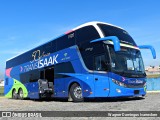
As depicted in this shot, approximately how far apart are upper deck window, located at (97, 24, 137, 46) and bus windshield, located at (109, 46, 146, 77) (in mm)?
548

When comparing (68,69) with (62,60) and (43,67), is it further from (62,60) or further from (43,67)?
(43,67)

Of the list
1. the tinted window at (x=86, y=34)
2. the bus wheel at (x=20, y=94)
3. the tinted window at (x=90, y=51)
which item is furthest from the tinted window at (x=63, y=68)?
the bus wheel at (x=20, y=94)

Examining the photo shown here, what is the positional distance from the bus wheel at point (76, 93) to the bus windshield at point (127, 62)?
2571mm

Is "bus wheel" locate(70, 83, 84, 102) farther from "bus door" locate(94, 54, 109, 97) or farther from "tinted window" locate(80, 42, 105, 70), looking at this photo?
"tinted window" locate(80, 42, 105, 70)

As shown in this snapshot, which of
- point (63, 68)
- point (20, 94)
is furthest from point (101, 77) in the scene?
point (20, 94)

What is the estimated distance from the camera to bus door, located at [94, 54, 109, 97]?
1390 cm

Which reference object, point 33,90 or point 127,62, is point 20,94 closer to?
point 33,90

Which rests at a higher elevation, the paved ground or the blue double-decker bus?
the blue double-decker bus

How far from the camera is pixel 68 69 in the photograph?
16.5 meters

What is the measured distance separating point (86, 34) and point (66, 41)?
203cm

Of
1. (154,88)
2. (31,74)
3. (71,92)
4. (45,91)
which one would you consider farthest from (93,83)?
(154,88)

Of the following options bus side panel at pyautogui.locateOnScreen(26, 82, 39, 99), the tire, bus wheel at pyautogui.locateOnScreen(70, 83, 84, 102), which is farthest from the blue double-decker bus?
the tire

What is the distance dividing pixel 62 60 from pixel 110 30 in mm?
3512

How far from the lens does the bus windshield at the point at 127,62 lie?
13.9m
